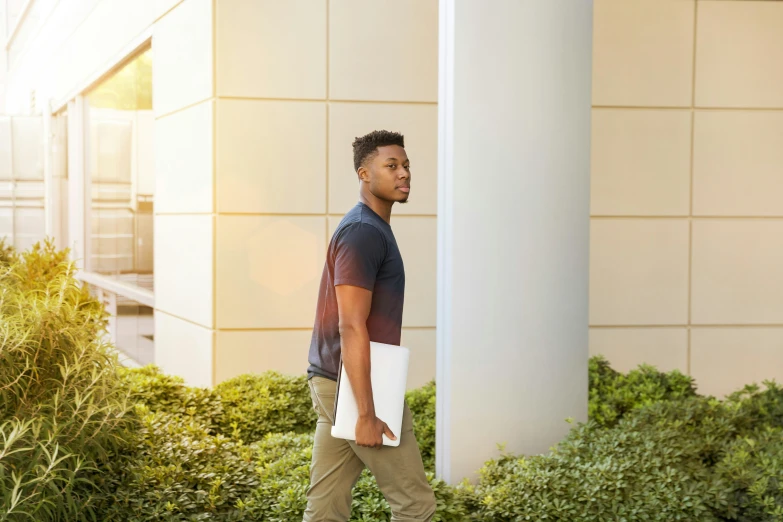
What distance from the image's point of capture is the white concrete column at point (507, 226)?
514cm

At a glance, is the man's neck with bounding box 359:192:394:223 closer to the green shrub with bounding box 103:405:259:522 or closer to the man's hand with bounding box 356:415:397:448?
the man's hand with bounding box 356:415:397:448

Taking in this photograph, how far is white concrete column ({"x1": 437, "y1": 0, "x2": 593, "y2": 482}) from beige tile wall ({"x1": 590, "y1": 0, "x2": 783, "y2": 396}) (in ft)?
9.03

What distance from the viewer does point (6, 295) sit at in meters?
5.12

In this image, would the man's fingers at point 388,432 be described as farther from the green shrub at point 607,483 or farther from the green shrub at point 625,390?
the green shrub at point 625,390

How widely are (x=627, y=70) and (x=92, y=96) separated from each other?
1004 cm

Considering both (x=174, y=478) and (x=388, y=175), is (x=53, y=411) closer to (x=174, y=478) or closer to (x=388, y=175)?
(x=174, y=478)

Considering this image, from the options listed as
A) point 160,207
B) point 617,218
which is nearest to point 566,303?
point 617,218

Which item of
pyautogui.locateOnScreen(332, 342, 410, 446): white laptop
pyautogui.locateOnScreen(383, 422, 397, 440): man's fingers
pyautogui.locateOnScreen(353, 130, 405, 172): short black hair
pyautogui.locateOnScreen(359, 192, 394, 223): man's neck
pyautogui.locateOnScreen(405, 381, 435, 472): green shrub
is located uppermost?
pyautogui.locateOnScreen(353, 130, 405, 172): short black hair

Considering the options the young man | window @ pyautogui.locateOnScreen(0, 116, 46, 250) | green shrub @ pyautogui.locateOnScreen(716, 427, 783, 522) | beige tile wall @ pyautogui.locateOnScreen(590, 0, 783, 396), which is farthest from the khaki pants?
window @ pyautogui.locateOnScreen(0, 116, 46, 250)

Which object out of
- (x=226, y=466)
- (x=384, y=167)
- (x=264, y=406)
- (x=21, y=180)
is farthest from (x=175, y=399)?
(x=21, y=180)

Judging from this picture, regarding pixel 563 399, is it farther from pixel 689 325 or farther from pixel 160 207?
pixel 160 207

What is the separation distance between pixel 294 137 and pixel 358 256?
464 centimetres

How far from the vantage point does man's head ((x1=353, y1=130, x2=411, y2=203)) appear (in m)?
3.38

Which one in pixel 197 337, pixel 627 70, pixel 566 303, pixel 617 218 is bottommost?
pixel 197 337
